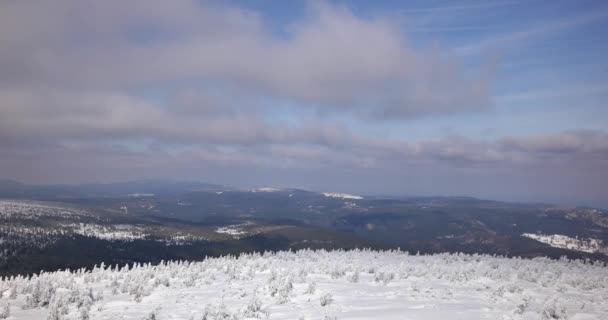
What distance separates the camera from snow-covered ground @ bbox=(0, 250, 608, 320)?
1788cm

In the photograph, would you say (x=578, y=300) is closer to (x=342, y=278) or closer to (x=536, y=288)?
(x=536, y=288)

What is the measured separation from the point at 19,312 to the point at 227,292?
417 inches

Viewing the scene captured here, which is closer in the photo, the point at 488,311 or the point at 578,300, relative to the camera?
the point at 488,311

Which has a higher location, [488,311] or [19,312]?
[488,311]

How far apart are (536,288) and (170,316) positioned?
22.4 m

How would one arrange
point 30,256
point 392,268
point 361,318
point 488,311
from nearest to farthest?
point 361,318 < point 488,311 < point 392,268 < point 30,256

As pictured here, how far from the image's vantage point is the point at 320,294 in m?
21.4

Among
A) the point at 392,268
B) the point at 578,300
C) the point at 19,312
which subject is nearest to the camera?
the point at 19,312

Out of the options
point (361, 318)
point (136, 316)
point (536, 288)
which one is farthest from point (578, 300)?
point (136, 316)

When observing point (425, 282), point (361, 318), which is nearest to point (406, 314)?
point (361, 318)

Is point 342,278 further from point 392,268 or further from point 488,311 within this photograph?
point 488,311

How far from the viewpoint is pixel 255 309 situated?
59.4 ft

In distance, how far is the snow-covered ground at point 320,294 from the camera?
1788cm

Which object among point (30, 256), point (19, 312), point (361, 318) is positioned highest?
point (361, 318)
